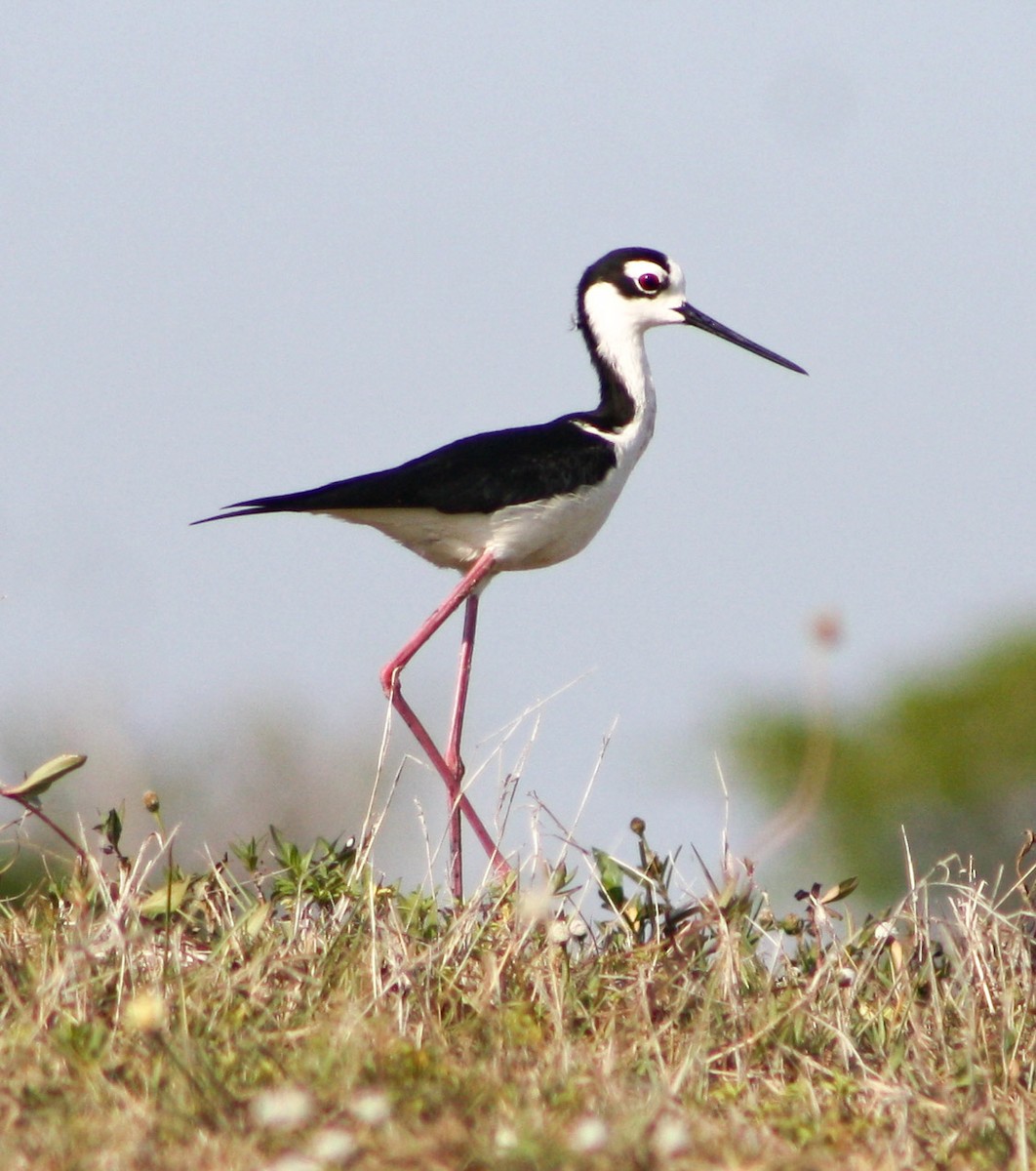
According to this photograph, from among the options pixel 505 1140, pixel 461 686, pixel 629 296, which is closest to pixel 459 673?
pixel 461 686

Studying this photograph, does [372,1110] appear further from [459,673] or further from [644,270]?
[644,270]

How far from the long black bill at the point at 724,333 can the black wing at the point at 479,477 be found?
2.77ft

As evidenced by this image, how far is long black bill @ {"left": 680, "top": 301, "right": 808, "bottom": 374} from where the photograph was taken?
6416mm

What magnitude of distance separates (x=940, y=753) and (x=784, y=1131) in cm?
1631

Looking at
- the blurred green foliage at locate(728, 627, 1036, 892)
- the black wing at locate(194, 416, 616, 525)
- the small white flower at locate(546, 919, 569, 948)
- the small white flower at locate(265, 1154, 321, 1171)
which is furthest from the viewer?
the blurred green foliage at locate(728, 627, 1036, 892)

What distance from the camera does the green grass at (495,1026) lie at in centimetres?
279

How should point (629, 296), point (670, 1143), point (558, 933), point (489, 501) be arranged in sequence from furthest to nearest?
point (629, 296) → point (489, 501) → point (558, 933) → point (670, 1143)

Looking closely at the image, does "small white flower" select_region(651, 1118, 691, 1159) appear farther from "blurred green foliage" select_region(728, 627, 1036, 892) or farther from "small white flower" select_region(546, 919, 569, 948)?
"blurred green foliage" select_region(728, 627, 1036, 892)

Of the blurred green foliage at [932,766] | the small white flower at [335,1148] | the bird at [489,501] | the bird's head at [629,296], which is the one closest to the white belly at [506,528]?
the bird at [489,501]

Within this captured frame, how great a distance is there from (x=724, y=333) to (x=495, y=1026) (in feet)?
11.6

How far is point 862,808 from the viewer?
19.3 meters

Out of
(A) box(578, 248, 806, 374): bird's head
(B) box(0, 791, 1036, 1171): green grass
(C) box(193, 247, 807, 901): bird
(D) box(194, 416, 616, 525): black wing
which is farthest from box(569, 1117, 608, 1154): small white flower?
(A) box(578, 248, 806, 374): bird's head

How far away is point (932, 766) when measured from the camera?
18.9 meters

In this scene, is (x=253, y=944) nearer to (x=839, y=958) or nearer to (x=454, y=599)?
(x=839, y=958)
